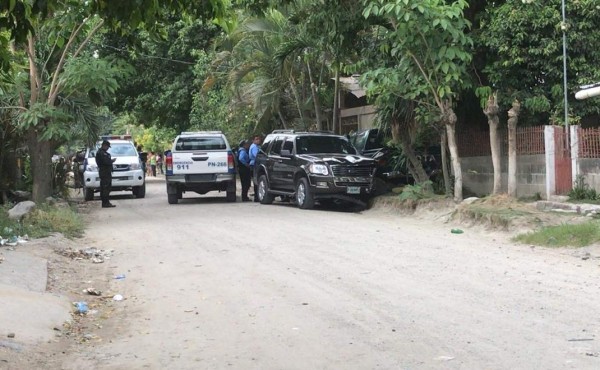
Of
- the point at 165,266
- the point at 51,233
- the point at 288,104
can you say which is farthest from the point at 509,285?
the point at 288,104

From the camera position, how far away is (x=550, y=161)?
584 inches

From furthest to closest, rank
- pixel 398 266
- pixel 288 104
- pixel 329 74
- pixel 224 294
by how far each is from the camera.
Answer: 1. pixel 288 104
2. pixel 329 74
3. pixel 398 266
4. pixel 224 294

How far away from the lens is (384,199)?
1805 cm

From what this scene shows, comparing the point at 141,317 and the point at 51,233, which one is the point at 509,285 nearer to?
the point at 141,317

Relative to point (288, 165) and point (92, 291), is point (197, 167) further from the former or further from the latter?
point (92, 291)

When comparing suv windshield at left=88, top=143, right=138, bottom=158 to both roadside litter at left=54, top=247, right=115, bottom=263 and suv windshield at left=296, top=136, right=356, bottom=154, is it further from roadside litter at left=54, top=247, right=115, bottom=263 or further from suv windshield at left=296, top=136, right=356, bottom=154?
roadside litter at left=54, top=247, right=115, bottom=263

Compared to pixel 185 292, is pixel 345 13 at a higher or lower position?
higher

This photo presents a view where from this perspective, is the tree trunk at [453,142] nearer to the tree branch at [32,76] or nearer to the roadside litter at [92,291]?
the roadside litter at [92,291]

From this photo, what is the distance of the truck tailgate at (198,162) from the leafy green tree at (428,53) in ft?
19.4

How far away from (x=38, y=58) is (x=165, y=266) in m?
9.79

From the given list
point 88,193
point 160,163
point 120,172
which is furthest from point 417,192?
point 160,163

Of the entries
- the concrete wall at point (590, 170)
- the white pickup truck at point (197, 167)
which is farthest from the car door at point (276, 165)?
the concrete wall at point (590, 170)

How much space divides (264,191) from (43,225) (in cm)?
782

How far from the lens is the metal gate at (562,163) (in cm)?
1455
